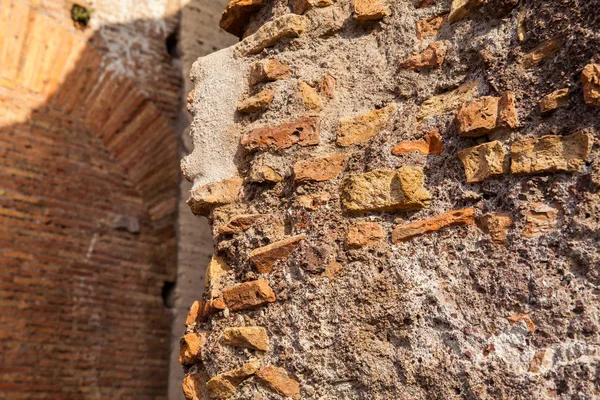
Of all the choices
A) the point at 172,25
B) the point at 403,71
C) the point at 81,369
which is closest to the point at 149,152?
the point at 172,25

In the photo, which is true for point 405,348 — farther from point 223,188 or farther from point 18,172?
point 18,172

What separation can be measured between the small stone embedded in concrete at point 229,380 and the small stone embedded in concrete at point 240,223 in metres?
0.42

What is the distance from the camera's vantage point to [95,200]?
5.63 m

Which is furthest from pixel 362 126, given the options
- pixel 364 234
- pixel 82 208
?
pixel 82 208

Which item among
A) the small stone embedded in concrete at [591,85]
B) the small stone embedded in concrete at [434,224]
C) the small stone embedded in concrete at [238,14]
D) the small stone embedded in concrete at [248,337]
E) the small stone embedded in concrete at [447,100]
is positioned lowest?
the small stone embedded in concrete at [248,337]

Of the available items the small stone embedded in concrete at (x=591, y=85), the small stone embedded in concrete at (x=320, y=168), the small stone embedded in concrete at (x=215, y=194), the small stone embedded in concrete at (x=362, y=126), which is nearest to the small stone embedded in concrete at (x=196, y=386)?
the small stone embedded in concrete at (x=215, y=194)

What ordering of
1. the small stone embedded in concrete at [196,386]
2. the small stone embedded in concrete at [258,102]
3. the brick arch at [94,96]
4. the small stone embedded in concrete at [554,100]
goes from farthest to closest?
the brick arch at [94,96], the small stone embedded in concrete at [258,102], the small stone embedded in concrete at [196,386], the small stone embedded in concrete at [554,100]

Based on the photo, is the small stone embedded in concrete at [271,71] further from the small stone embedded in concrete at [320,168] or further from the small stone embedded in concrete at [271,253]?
the small stone embedded in concrete at [271,253]

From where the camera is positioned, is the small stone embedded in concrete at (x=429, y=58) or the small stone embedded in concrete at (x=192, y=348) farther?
the small stone embedded in concrete at (x=192, y=348)

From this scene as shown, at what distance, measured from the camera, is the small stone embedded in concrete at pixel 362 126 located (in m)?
1.97

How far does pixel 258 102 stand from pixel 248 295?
63 cm

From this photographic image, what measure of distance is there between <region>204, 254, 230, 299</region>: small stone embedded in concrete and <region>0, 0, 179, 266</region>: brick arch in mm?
3849

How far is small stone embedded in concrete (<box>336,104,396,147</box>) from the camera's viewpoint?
1.97 m

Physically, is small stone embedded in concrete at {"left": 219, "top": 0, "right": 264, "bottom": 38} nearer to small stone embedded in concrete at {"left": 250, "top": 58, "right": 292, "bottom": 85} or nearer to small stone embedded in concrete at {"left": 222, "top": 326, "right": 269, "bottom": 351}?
small stone embedded in concrete at {"left": 250, "top": 58, "right": 292, "bottom": 85}
